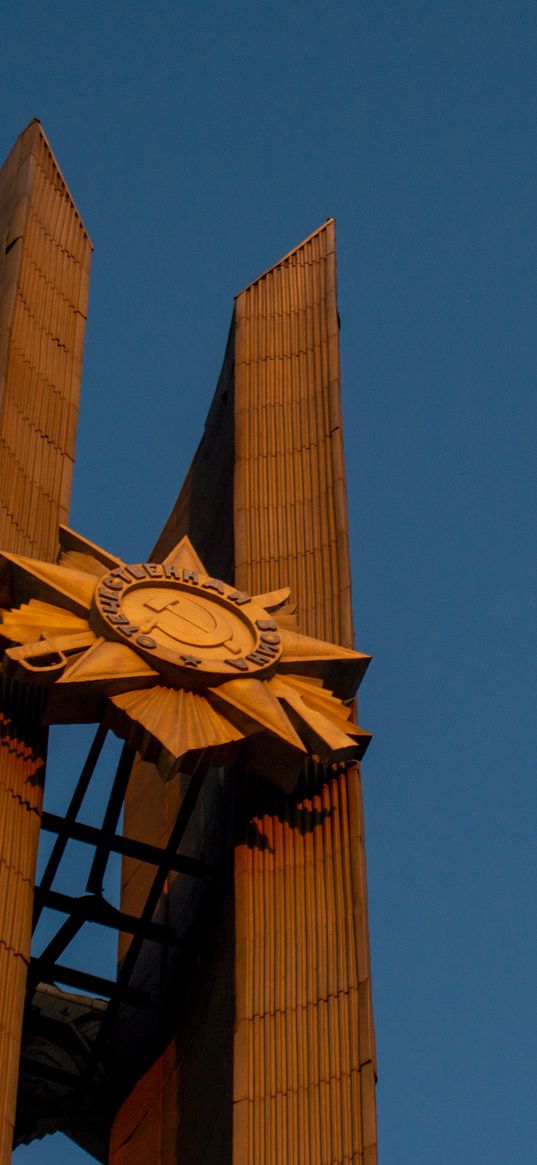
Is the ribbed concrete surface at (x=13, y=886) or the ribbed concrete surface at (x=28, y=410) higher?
the ribbed concrete surface at (x=28, y=410)

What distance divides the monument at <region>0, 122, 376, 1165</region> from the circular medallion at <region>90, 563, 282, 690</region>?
0.03 meters

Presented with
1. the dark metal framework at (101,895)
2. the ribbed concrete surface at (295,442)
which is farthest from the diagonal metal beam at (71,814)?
the ribbed concrete surface at (295,442)

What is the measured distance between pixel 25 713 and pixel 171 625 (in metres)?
1.68

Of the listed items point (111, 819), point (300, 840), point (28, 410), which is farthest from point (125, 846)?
point (28, 410)

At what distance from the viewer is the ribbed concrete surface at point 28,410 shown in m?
21.7

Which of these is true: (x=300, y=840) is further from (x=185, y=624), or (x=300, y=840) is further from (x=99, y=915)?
(x=99, y=915)

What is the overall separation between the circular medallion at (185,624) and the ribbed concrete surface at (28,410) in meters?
1.33

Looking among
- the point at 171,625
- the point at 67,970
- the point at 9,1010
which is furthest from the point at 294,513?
the point at 9,1010

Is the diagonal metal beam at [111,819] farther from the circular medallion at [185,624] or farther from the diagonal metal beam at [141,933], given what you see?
the circular medallion at [185,624]

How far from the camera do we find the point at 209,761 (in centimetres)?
2292

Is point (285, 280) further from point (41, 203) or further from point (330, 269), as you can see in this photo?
point (41, 203)

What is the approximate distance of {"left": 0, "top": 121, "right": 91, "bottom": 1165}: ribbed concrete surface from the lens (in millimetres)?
21719

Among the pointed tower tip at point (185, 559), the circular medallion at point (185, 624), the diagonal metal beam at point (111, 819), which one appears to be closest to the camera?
the circular medallion at point (185, 624)

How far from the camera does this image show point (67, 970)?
2655 centimetres
